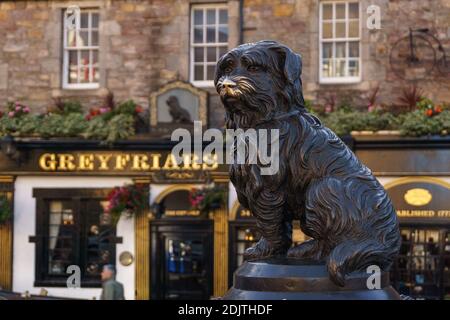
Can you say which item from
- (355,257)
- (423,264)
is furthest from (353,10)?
(355,257)

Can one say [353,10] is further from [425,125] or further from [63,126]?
[63,126]

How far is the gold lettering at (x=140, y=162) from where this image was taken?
16094 millimetres

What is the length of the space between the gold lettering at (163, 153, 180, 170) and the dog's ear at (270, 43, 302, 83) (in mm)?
11421

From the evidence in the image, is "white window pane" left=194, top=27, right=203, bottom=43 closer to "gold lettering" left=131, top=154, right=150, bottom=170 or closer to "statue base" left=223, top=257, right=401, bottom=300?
"gold lettering" left=131, top=154, right=150, bottom=170

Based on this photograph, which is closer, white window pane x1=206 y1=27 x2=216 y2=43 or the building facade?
the building facade

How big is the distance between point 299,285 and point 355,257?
32 cm

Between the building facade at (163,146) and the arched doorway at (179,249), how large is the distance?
2 cm

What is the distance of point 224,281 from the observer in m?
15.8

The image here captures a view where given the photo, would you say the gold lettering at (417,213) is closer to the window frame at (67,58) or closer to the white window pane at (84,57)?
the window frame at (67,58)

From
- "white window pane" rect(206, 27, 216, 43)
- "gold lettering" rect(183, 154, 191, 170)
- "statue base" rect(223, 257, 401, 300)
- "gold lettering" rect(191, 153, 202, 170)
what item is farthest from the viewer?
"white window pane" rect(206, 27, 216, 43)

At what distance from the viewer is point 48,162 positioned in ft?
53.6

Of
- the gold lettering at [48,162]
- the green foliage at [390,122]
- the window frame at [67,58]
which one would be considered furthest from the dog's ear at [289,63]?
the window frame at [67,58]

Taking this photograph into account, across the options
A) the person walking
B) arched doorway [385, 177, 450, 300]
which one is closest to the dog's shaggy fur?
the person walking

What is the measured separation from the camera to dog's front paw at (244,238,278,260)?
183 inches
